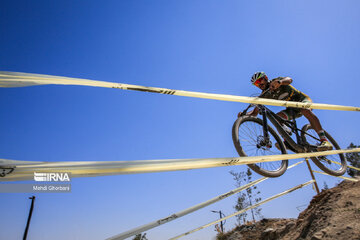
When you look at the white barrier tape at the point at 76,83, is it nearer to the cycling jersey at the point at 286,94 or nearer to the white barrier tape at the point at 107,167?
the white barrier tape at the point at 107,167

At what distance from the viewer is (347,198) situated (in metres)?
4.15

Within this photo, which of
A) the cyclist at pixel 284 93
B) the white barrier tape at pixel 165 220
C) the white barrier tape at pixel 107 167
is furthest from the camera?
the cyclist at pixel 284 93

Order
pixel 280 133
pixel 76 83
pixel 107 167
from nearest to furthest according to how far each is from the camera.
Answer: pixel 107 167 < pixel 76 83 < pixel 280 133

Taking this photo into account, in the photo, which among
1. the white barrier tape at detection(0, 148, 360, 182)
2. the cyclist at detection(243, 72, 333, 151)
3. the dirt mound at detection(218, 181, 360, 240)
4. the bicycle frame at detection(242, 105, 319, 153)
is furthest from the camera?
the cyclist at detection(243, 72, 333, 151)

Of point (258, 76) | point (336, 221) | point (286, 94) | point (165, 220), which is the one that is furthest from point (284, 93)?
point (165, 220)

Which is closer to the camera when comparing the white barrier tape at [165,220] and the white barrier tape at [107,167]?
the white barrier tape at [107,167]

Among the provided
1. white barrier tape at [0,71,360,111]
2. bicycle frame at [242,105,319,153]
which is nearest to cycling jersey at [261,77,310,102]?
bicycle frame at [242,105,319,153]

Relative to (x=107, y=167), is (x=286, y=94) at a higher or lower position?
higher

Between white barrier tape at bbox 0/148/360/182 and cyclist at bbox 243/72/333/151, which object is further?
cyclist at bbox 243/72/333/151

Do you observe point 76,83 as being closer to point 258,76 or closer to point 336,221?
point 258,76

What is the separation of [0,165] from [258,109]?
4300mm

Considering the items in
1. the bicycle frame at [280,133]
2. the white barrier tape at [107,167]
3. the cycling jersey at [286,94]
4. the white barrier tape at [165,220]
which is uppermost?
the cycling jersey at [286,94]

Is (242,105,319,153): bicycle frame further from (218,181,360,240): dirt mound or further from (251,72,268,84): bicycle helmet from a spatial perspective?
(218,181,360,240): dirt mound

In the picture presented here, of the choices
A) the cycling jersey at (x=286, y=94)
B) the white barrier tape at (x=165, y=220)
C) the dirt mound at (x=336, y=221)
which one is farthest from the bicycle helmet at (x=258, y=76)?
the dirt mound at (x=336, y=221)
